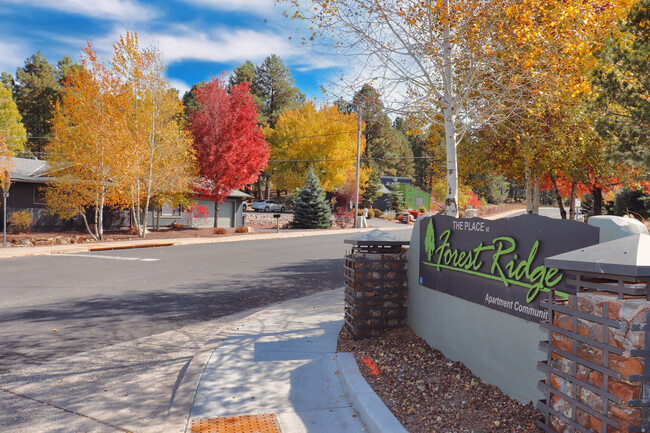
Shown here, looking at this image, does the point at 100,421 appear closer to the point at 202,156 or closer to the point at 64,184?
the point at 64,184

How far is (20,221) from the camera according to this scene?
23.1 m

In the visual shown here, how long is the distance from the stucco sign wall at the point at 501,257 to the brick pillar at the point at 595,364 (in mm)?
687

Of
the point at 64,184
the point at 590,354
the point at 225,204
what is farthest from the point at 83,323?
the point at 225,204

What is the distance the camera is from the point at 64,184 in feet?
71.9

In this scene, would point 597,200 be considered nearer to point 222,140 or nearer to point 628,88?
point 628,88

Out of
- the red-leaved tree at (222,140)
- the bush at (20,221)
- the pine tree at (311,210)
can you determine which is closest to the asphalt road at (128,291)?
the bush at (20,221)

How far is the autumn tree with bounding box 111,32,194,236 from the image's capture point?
2252 cm

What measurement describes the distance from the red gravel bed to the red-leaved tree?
75.6 ft

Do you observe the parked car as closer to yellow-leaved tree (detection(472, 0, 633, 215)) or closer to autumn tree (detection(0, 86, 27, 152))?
autumn tree (detection(0, 86, 27, 152))

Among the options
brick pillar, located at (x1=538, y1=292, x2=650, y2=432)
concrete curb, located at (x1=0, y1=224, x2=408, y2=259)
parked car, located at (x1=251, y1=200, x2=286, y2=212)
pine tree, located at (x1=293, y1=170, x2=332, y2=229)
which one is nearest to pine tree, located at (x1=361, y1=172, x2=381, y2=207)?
parked car, located at (x1=251, y1=200, x2=286, y2=212)

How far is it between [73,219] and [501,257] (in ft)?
88.3

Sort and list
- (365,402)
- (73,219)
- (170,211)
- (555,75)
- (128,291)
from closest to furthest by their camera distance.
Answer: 1. (365,402)
2. (555,75)
3. (128,291)
4. (73,219)
5. (170,211)

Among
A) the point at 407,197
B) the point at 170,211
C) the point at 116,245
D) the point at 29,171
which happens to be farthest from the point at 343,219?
the point at 407,197

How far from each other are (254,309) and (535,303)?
6.10 metres
